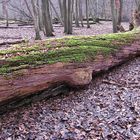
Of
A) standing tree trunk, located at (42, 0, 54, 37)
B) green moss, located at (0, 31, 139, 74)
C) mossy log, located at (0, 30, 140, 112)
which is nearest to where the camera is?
mossy log, located at (0, 30, 140, 112)

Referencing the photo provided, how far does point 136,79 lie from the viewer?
6391mm

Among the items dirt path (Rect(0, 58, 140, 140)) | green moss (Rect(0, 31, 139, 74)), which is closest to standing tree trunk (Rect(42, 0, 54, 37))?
green moss (Rect(0, 31, 139, 74))

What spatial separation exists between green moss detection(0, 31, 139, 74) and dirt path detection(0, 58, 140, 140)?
29.2 inches

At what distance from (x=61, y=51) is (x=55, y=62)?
17.9 inches

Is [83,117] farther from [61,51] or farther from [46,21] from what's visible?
[46,21]

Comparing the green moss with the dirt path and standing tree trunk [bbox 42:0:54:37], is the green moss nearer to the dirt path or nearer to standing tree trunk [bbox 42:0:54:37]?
the dirt path

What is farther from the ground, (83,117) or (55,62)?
(55,62)

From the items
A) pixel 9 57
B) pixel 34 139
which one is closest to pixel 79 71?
pixel 9 57

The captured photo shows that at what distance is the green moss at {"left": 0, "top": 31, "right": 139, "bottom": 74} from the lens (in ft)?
16.7

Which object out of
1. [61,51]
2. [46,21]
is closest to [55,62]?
[61,51]

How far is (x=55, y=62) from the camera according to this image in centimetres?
534

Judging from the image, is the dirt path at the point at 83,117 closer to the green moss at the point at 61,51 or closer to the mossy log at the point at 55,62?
the mossy log at the point at 55,62

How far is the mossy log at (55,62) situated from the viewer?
15.5 ft

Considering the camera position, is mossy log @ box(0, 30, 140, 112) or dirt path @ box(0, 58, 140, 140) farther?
mossy log @ box(0, 30, 140, 112)
